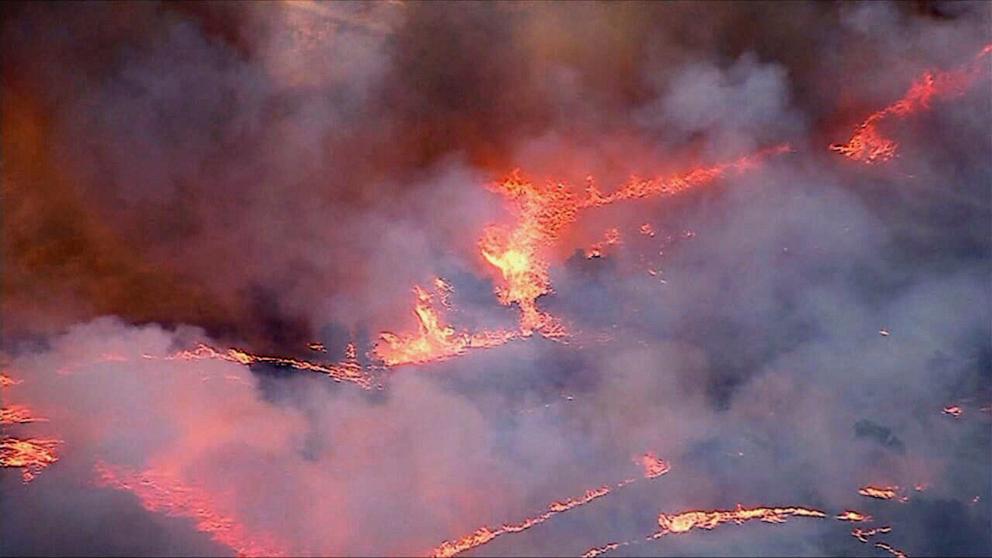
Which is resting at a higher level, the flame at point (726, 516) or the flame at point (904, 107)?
the flame at point (904, 107)

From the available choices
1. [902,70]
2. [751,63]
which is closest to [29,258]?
[751,63]

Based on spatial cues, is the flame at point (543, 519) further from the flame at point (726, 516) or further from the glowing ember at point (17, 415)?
the glowing ember at point (17, 415)

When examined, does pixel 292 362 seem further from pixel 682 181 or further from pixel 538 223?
pixel 682 181

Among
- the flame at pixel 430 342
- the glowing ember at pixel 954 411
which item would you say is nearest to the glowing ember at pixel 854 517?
the glowing ember at pixel 954 411

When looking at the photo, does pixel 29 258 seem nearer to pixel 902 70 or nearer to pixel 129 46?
pixel 129 46

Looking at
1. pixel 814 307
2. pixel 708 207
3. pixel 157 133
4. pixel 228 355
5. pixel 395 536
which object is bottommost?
pixel 395 536
